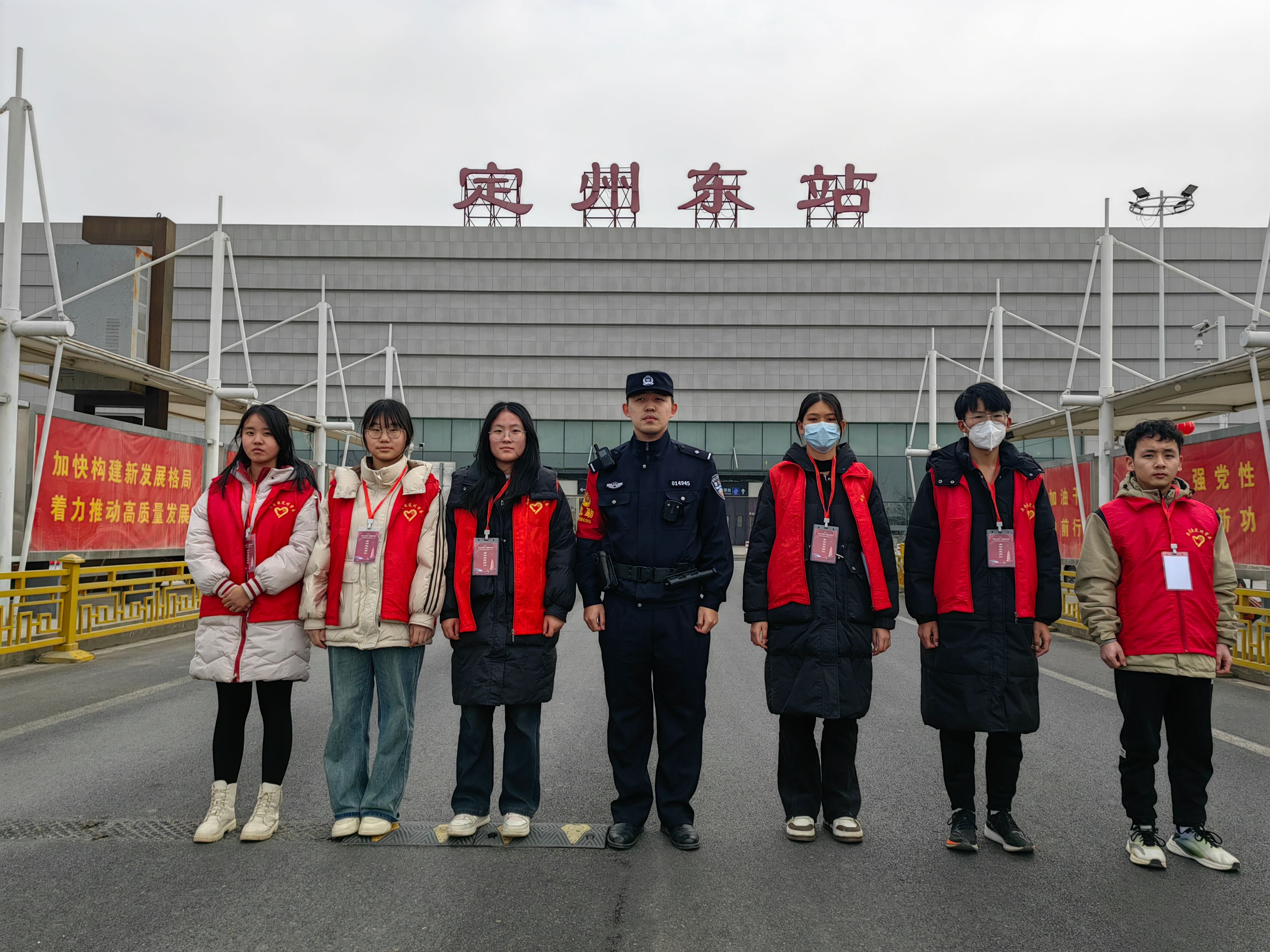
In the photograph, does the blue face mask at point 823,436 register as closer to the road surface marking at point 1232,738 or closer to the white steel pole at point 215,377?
the road surface marking at point 1232,738

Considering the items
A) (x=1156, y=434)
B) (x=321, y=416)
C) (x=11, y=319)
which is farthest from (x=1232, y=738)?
(x=321, y=416)

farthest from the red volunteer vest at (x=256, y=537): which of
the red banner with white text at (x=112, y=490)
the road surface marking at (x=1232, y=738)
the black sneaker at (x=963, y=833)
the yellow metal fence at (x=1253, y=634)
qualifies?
the red banner with white text at (x=112, y=490)

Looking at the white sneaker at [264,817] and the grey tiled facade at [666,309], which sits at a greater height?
the grey tiled facade at [666,309]

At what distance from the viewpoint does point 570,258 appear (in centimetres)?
5378

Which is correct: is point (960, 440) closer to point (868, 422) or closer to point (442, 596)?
point (442, 596)

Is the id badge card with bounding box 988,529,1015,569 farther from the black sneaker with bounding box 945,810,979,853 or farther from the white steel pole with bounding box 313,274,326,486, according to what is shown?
the white steel pole with bounding box 313,274,326,486

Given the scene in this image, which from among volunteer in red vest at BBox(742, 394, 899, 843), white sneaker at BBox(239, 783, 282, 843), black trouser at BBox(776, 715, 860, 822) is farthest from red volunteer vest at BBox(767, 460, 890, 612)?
white sneaker at BBox(239, 783, 282, 843)

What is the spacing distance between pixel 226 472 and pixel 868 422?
171ft

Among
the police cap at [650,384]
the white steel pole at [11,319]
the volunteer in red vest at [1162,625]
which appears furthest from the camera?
the white steel pole at [11,319]

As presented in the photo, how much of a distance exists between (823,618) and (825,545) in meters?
0.33

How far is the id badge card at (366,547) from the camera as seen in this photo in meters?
4.00

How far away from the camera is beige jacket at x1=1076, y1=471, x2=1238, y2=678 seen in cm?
382

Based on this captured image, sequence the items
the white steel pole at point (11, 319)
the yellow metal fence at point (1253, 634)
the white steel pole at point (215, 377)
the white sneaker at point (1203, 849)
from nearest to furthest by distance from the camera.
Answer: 1. the white sneaker at point (1203, 849)
2. the yellow metal fence at point (1253, 634)
3. the white steel pole at point (11, 319)
4. the white steel pole at point (215, 377)

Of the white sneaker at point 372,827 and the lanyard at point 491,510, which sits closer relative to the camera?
the white sneaker at point 372,827
